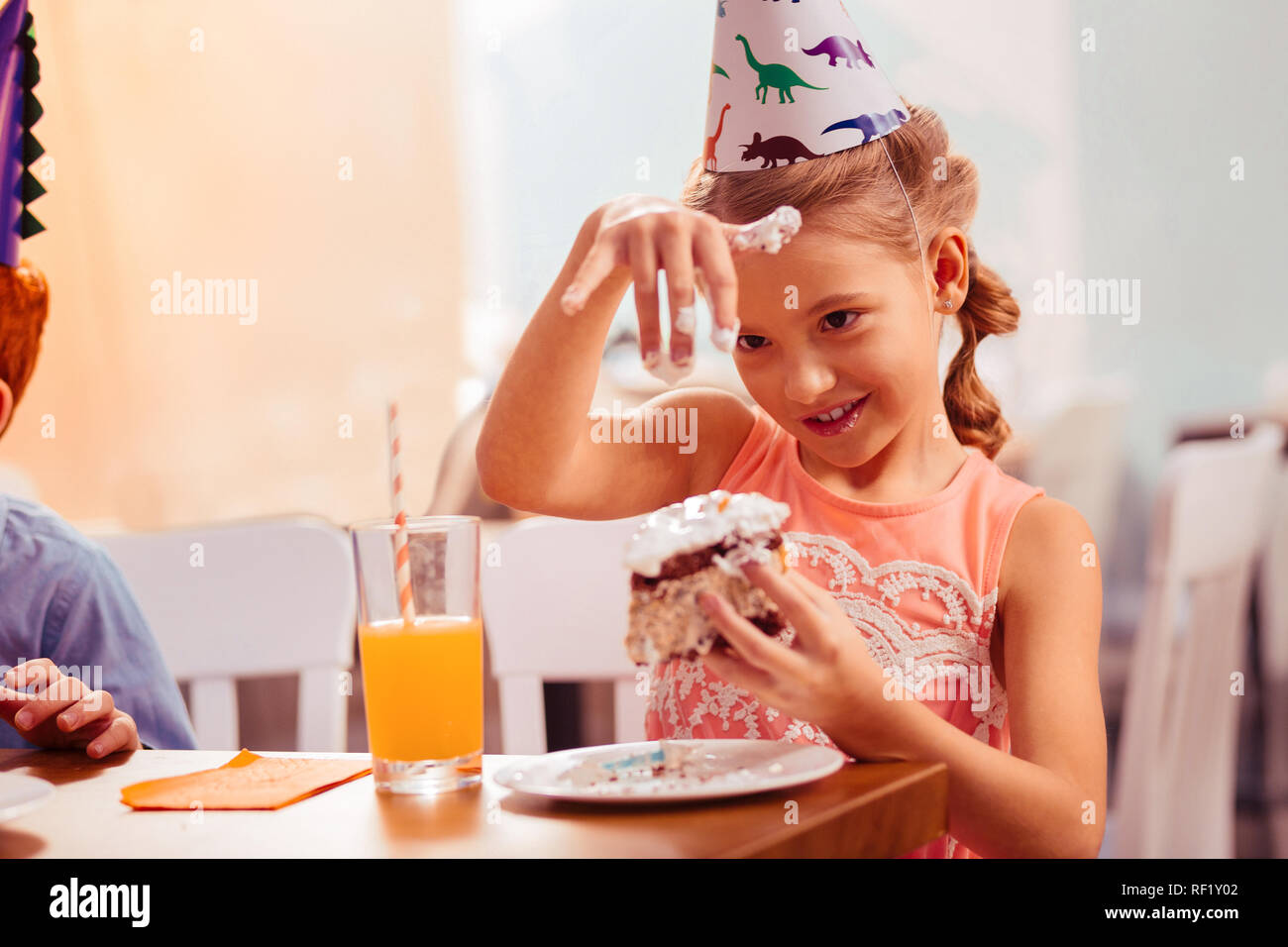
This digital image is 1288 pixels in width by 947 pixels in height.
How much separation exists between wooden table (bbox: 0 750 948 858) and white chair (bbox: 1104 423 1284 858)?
116cm

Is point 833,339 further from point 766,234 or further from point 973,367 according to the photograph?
point 973,367

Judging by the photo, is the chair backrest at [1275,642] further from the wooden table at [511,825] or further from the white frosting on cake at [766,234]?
the wooden table at [511,825]

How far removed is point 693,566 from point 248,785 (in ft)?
1.01

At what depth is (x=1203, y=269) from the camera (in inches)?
154

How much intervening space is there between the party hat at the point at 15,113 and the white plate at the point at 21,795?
1.96 feet

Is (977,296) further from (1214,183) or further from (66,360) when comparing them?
(1214,183)

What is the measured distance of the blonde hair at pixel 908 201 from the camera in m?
1.01

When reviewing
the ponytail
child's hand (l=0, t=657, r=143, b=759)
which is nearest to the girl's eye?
the ponytail

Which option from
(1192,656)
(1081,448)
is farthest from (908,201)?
(1081,448)

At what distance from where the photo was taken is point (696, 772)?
2.31 feet

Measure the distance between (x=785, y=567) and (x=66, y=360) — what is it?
2671 millimetres

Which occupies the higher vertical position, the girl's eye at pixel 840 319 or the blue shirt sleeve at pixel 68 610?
the girl's eye at pixel 840 319

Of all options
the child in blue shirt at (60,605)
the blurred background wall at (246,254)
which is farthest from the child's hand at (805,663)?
the blurred background wall at (246,254)

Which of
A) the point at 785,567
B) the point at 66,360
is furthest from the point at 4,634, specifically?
the point at 66,360
